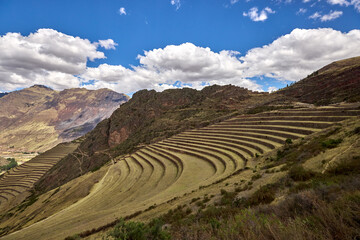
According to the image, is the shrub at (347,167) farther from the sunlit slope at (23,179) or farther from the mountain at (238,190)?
the sunlit slope at (23,179)

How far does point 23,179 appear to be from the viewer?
65688 mm

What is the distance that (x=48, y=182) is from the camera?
5716 centimetres

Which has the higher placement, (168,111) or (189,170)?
(168,111)

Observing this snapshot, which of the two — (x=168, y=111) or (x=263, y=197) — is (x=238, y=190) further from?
(x=168, y=111)

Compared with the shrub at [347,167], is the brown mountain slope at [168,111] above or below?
above

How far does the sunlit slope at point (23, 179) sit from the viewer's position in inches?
1974

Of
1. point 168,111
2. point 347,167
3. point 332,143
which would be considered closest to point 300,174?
point 347,167

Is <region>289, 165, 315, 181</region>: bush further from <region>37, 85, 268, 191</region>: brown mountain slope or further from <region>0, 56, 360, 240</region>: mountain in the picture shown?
<region>37, 85, 268, 191</region>: brown mountain slope

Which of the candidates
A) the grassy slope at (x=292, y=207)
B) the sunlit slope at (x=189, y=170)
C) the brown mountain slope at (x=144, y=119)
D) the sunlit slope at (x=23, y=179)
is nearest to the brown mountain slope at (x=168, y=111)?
the brown mountain slope at (x=144, y=119)

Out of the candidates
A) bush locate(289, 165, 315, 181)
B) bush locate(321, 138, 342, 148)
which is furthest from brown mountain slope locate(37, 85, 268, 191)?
bush locate(289, 165, 315, 181)

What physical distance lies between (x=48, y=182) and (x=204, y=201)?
6829 cm

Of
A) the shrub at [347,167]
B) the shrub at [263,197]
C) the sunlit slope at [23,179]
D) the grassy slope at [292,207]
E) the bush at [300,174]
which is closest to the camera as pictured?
the grassy slope at [292,207]

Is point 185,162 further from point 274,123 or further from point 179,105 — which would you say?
point 179,105

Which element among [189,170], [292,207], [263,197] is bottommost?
[189,170]
